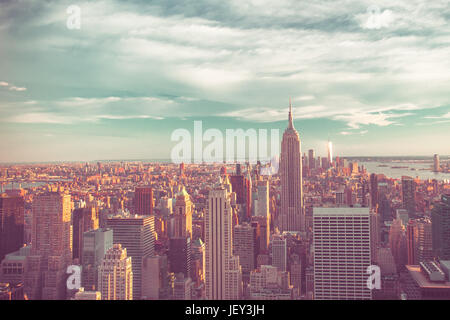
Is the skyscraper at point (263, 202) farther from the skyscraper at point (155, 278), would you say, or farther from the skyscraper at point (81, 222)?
the skyscraper at point (81, 222)

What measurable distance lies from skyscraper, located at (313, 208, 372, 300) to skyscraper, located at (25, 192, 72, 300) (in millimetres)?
3842

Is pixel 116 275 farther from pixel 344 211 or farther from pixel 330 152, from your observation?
pixel 344 211

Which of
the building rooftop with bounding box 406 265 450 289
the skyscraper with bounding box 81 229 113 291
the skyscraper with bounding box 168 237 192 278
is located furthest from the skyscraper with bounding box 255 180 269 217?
the skyscraper with bounding box 81 229 113 291

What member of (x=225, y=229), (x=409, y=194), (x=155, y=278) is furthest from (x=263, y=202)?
(x=155, y=278)

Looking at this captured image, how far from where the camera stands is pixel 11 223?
479 centimetres

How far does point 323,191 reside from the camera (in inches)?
224

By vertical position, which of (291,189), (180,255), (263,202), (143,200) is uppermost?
(291,189)

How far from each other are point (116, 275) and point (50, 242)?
58.7 inches

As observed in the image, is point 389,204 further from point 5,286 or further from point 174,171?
point 5,286

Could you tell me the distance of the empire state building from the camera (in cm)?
589

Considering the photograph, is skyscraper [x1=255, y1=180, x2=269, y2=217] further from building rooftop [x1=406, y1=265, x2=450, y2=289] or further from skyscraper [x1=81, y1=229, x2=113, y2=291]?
skyscraper [x1=81, y1=229, x2=113, y2=291]

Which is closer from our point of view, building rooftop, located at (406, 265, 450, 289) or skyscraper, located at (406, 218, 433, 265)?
building rooftop, located at (406, 265, 450, 289)

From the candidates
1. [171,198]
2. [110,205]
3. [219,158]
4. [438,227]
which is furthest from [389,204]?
[110,205]
